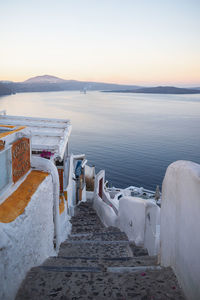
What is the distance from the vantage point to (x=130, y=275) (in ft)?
12.9

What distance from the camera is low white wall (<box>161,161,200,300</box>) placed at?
3104mm

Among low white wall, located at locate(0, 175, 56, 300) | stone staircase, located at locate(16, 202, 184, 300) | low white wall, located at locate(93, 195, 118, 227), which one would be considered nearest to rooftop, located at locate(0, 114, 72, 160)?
low white wall, located at locate(0, 175, 56, 300)

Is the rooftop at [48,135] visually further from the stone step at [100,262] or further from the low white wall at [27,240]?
the stone step at [100,262]

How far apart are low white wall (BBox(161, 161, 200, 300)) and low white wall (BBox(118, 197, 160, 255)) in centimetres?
223

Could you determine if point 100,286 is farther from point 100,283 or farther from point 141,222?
point 141,222

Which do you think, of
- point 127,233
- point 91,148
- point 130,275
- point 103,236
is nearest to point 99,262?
point 130,275

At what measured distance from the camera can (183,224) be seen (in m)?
3.55

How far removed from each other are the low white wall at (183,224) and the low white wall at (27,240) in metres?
2.49

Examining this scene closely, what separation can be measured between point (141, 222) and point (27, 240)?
4.74m

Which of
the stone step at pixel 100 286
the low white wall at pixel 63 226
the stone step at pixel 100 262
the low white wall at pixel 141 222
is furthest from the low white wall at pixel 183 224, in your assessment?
the low white wall at pixel 63 226

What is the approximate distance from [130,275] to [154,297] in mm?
697

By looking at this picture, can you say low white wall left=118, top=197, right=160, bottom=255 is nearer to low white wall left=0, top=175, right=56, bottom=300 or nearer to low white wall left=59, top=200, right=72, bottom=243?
low white wall left=59, top=200, right=72, bottom=243

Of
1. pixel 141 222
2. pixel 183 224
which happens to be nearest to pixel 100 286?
pixel 183 224

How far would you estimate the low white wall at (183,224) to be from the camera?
10.2 feet
